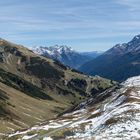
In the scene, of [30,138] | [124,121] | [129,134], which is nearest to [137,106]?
[124,121]

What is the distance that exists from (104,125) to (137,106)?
19487 millimetres

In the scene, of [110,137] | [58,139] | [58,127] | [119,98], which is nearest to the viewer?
[110,137]

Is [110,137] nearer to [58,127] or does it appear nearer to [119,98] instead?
[58,127]

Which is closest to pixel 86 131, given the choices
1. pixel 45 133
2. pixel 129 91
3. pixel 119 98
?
pixel 45 133

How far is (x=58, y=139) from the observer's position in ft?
390

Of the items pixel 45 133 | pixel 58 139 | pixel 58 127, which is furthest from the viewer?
pixel 58 127

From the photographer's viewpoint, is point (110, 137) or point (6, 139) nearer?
point (110, 137)

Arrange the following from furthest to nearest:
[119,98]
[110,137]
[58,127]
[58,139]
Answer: [119,98], [58,127], [58,139], [110,137]

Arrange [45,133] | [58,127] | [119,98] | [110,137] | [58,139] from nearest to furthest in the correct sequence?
[110,137] → [58,139] → [45,133] → [58,127] → [119,98]

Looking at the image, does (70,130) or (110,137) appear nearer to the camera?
(110,137)

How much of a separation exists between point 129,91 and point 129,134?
75785mm

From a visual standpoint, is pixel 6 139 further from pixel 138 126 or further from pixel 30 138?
pixel 138 126

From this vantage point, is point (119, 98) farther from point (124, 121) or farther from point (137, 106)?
point (124, 121)

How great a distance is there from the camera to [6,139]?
12912 cm
